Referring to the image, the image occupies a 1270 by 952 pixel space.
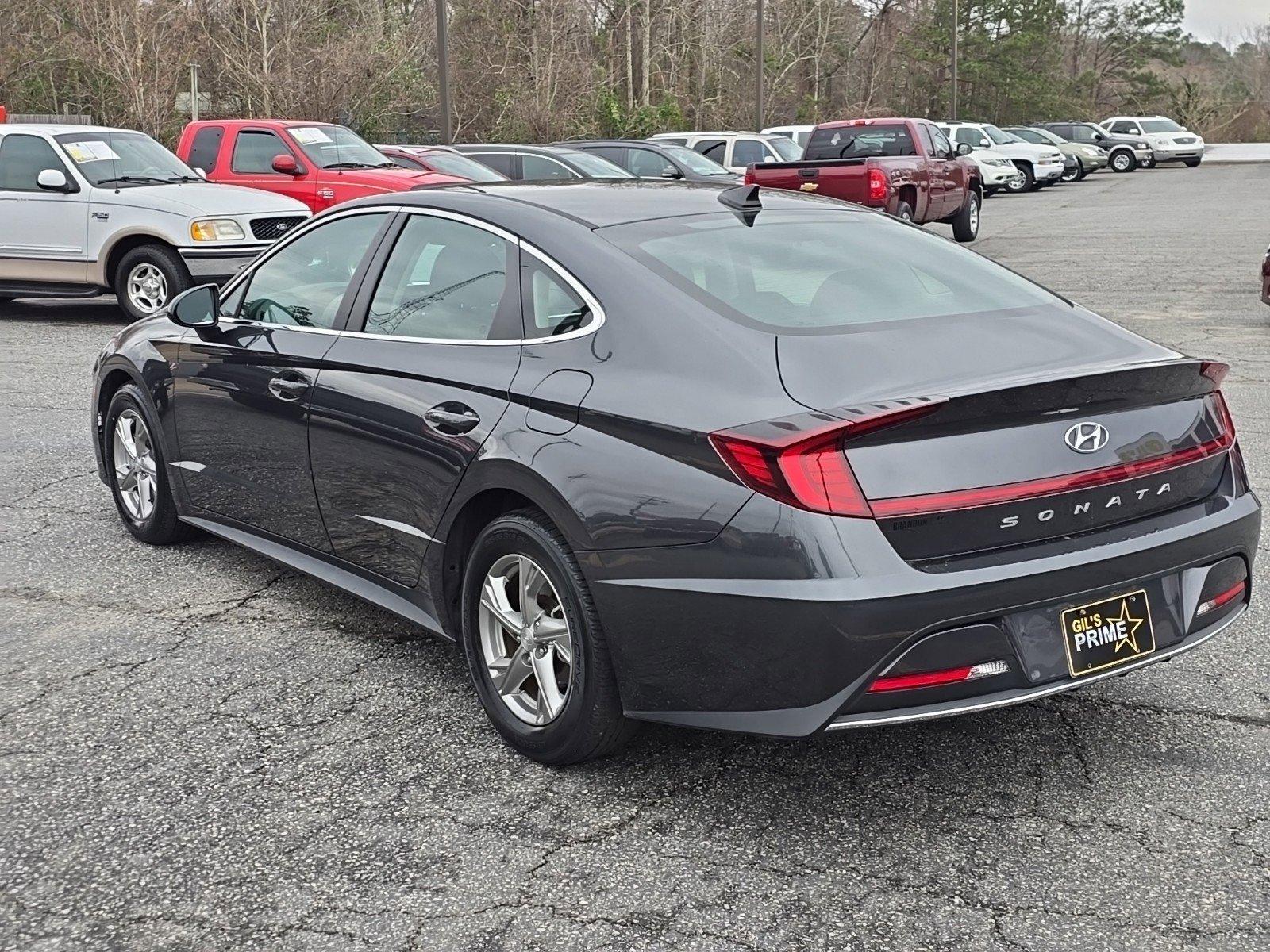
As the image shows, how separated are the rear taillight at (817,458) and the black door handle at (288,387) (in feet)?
6.55

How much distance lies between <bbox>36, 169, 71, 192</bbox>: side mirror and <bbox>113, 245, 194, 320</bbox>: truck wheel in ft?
2.80

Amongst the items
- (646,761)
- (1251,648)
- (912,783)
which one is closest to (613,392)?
(646,761)

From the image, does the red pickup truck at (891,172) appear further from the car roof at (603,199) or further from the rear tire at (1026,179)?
the rear tire at (1026,179)

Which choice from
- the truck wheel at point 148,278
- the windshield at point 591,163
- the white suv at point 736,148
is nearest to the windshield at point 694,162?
the windshield at point 591,163

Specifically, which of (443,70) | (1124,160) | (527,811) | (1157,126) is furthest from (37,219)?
(1157,126)

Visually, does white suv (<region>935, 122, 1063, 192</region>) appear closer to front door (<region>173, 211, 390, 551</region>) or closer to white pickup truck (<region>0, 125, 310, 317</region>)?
white pickup truck (<region>0, 125, 310, 317</region>)

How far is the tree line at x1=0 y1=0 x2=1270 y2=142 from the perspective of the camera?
2825cm

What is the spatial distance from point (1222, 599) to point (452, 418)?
2124mm

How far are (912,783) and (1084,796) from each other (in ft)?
1.41

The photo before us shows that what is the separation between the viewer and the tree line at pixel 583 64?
1112 inches

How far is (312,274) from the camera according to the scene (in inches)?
197

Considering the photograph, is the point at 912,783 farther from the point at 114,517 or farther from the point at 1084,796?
the point at 114,517

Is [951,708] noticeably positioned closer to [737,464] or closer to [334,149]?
[737,464]

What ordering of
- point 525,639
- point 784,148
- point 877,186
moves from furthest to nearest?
point 784,148, point 877,186, point 525,639
